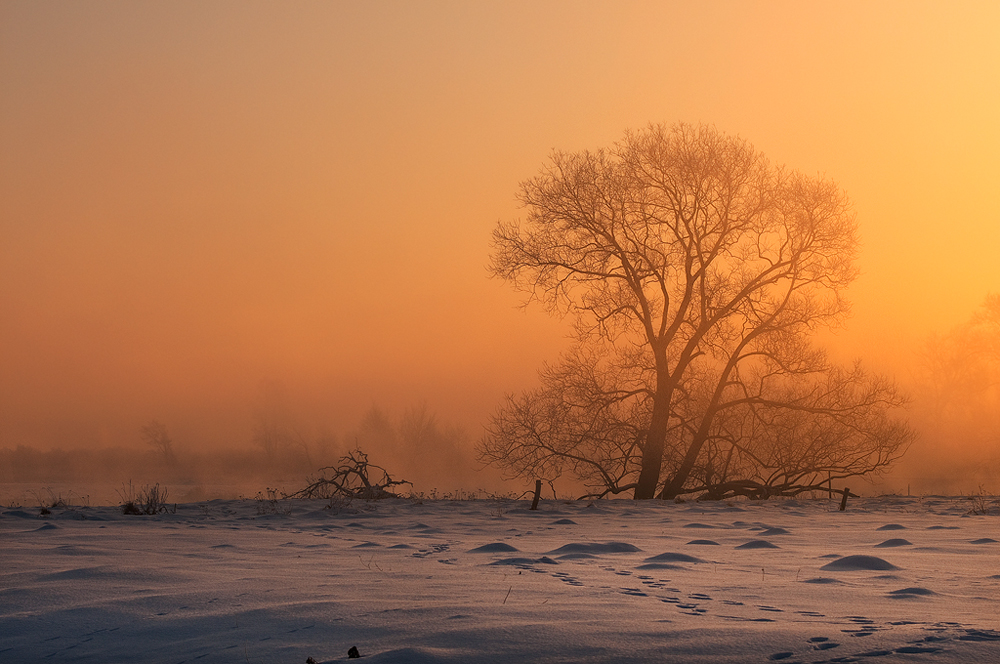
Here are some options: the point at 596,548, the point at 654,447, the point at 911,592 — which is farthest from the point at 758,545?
the point at 654,447

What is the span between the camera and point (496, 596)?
373 centimetres

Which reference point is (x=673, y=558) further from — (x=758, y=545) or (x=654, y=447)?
(x=654, y=447)

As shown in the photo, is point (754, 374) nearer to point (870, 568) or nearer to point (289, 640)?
point (870, 568)

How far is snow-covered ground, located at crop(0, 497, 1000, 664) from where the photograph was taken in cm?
267

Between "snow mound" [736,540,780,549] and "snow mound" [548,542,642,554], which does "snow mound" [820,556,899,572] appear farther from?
"snow mound" [548,542,642,554]

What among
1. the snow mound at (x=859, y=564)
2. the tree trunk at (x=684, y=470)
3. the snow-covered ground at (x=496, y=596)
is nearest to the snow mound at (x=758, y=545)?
the snow-covered ground at (x=496, y=596)

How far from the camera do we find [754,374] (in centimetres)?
1644

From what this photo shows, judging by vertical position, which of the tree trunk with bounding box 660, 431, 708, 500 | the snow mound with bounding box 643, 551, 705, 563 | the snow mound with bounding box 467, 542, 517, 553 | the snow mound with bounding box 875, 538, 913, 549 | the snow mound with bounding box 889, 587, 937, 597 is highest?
the tree trunk with bounding box 660, 431, 708, 500

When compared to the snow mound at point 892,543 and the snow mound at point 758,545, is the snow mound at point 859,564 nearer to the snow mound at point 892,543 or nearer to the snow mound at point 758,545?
the snow mound at point 758,545

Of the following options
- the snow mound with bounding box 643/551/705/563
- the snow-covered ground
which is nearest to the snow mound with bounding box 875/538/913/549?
the snow-covered ground

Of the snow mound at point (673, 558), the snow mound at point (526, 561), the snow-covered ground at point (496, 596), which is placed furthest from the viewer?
the snow mound at point (673, 558)

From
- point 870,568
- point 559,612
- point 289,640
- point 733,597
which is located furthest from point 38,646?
point 870,568

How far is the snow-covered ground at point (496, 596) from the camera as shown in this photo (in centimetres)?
267

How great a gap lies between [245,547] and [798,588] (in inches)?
174
